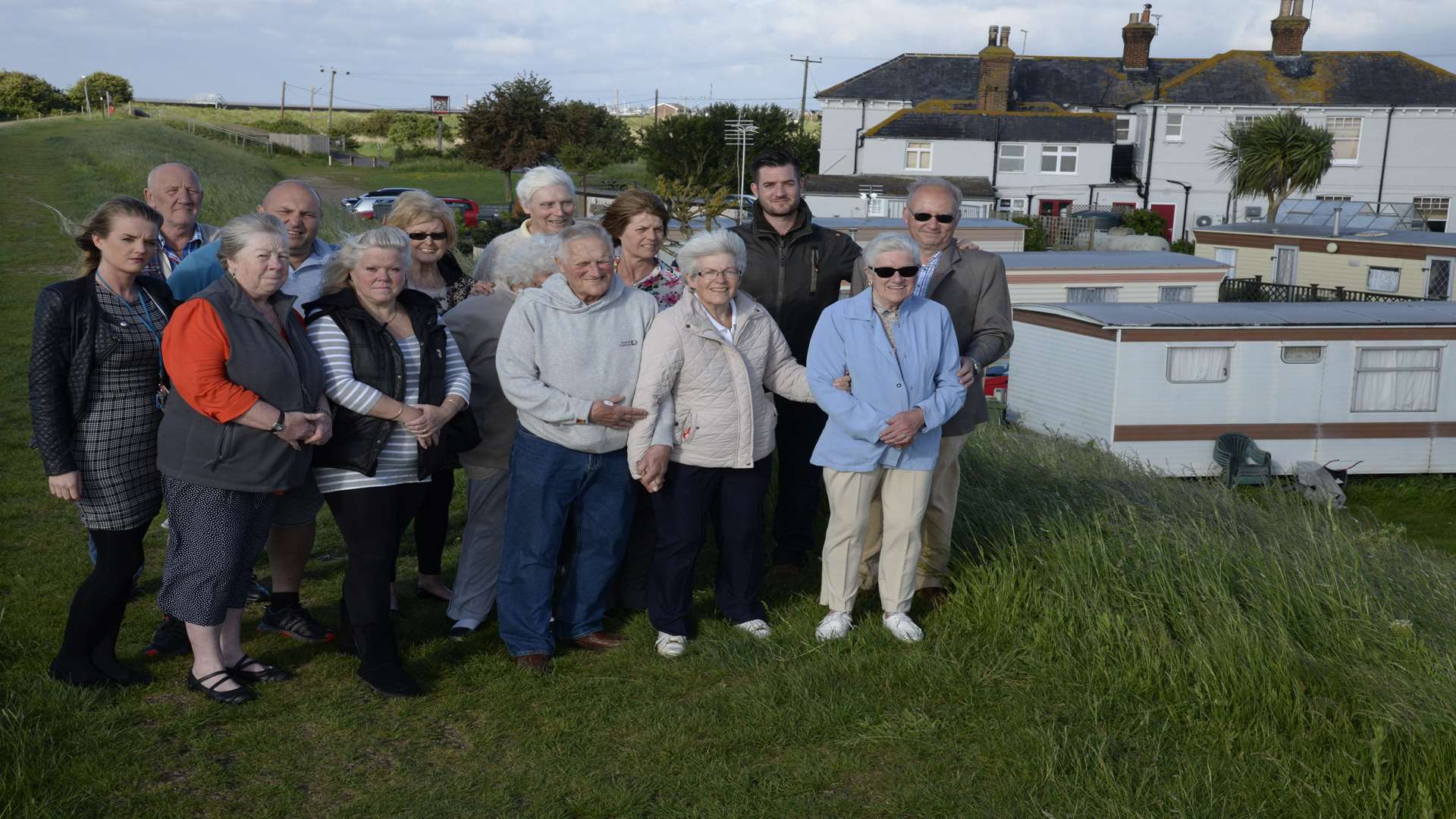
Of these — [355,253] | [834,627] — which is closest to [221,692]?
[355,253]

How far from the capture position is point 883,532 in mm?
4477

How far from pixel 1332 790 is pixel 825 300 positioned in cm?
277

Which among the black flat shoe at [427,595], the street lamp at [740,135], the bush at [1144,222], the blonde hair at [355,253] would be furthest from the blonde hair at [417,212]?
the bush at [1144,222]

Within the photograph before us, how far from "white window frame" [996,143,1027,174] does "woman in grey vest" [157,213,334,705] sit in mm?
43564

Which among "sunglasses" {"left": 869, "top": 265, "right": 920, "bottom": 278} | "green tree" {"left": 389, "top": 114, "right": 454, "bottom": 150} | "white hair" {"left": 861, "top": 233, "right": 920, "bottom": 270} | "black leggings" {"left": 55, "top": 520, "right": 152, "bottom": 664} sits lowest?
"black leggings" {"left": 55, "top": 520, "right": 152, "bottom": 664}

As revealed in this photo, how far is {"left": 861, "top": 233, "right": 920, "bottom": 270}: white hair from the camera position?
13.6 feet

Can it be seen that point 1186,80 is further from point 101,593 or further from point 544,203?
point 101,593

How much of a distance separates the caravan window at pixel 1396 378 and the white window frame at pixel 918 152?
98.4ft

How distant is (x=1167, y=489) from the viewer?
669cm

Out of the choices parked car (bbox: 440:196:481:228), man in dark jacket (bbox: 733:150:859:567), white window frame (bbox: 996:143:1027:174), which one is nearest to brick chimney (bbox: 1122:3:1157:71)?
white window frame (bbox: 996:143:1027:174)

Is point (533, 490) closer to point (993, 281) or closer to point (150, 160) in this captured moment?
point (993, 281)

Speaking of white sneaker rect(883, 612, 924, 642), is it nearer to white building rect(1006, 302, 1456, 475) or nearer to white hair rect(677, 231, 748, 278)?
white hair rect(677, 231, 748, 278)

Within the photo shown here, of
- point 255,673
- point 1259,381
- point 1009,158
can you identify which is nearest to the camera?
point 255,673

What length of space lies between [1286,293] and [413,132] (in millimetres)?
52661
